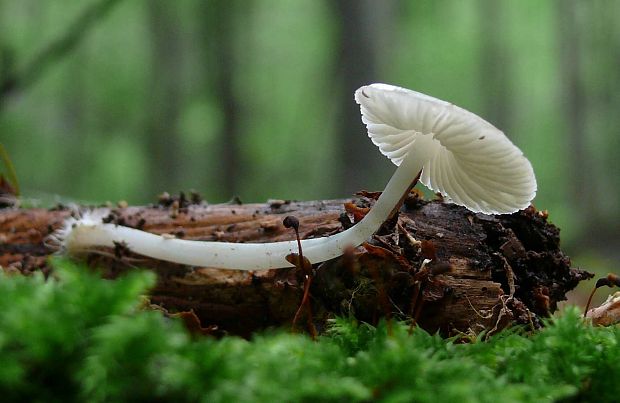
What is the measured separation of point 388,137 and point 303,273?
0.65m

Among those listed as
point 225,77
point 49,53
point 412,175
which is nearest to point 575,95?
point 225,77

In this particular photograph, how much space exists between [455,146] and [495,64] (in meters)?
16.4

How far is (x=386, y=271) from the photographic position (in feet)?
6.53

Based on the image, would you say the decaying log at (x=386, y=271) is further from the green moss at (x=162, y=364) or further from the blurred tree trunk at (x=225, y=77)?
the blurred tree trunk at (x=225, y=77)

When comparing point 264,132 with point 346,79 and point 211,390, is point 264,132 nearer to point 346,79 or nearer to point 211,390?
point 346,79

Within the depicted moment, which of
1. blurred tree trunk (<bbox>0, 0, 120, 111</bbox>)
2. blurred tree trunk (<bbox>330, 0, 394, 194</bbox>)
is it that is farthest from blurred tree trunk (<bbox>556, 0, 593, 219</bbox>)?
blurred tree trunk (<bbox>0, 0, 120, 111</bbox>)

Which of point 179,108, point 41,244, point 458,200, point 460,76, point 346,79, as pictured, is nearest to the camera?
point 458,200

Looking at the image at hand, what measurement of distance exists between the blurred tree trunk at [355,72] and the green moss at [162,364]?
14.2ft

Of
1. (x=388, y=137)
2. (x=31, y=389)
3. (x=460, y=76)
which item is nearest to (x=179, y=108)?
(x=460, y=76)

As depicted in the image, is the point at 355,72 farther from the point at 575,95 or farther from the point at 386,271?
the point at 575,95

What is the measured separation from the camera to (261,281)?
218 centimetres

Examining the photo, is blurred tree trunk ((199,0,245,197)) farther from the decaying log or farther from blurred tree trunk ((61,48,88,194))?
the decaying log

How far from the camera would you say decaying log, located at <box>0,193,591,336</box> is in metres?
1.99

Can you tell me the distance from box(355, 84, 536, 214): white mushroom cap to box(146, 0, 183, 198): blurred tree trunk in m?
11.1
